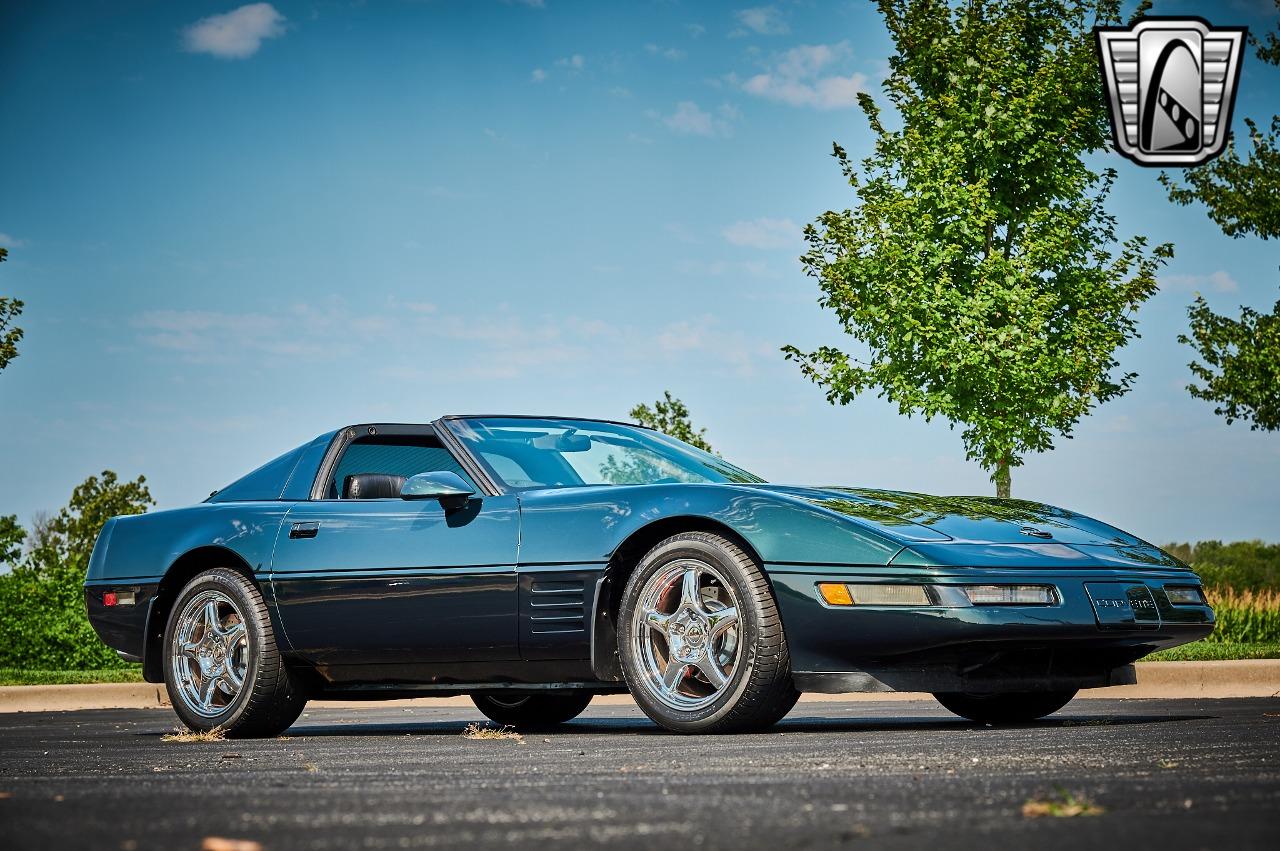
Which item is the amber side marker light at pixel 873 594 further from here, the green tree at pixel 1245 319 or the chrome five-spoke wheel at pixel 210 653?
the green tree at pixel 1245 319

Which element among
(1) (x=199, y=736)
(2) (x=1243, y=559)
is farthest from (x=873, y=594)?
(2) (x=1243, y=559)

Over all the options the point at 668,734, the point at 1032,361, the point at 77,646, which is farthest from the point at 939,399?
the point at 668,734

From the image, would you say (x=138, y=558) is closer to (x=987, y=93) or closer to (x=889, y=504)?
(x=889, y=504)

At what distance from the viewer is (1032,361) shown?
1673 centimetres

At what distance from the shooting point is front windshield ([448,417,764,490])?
6918 millimetres

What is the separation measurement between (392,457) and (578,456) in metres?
1.06

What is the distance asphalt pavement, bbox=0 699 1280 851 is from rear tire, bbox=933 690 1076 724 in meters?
0.59

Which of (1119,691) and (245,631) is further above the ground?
(245,631)

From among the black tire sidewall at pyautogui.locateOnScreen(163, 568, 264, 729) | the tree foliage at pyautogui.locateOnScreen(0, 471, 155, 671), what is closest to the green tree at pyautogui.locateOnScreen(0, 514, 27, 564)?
the tree foliage at pyautogui.locateOnScreen(0, 471, 155, 671)

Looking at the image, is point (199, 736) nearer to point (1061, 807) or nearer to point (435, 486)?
point (435, 486)

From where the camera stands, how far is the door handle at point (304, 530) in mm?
7121

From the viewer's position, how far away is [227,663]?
7.36 metres

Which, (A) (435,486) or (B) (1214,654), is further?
(B) (1214,654)

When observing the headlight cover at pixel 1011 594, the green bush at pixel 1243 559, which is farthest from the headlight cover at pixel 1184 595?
the green bush at pixel 1243 559
